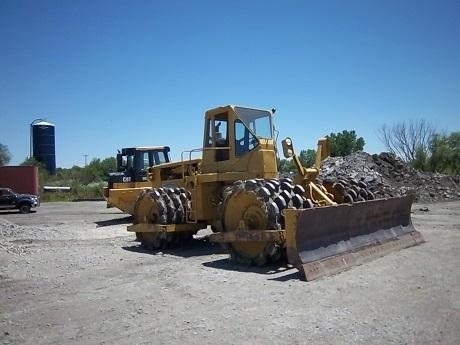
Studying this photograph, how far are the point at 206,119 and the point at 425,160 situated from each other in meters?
41.3

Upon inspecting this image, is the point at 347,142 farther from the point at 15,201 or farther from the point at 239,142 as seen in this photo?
the point at 239,142

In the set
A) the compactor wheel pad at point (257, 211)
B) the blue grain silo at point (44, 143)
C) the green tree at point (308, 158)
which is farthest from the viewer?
the blue grain silo at point (44, 143)

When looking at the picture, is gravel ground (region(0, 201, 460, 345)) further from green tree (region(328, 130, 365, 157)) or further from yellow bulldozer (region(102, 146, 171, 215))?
green tree (region(328, 130, 365, 157))

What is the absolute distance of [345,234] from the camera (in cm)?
874

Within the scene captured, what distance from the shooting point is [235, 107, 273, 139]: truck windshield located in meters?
10.6

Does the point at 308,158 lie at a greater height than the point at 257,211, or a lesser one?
greater

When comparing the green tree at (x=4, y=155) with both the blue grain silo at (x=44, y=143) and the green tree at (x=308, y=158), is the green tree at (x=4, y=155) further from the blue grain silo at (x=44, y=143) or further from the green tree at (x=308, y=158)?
the green tree at (x=308, y=158)

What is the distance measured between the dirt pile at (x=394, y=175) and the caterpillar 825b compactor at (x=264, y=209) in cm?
1673

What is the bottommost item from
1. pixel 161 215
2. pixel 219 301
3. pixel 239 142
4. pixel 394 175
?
pixel 219 301

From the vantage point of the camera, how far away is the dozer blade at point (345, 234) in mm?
7613

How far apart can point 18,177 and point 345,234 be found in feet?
99.0

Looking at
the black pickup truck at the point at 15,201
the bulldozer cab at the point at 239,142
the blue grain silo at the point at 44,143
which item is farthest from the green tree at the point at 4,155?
the bulldozer cab at the point at 239,142

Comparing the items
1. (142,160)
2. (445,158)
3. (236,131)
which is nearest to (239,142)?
(236,131)

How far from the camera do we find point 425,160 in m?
47.2
